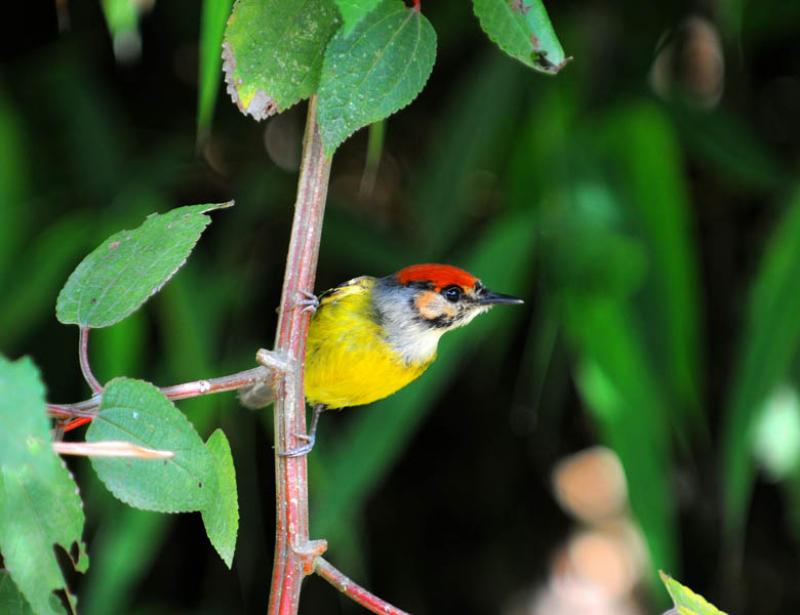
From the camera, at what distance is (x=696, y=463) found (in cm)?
337

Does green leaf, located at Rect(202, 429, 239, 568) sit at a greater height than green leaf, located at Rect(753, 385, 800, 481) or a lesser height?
greater

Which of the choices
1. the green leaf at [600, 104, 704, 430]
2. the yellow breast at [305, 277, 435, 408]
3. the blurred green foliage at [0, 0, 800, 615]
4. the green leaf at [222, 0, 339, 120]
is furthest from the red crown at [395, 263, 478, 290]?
the green leaf at [222, 0, 339, 120]

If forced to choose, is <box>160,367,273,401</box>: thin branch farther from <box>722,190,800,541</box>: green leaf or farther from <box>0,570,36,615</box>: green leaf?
<box>722,190,800,541</box>: green leaf

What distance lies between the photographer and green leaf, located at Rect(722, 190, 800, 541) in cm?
247

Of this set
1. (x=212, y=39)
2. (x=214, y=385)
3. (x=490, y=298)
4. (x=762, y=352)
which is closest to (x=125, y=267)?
(x=214, y=385)

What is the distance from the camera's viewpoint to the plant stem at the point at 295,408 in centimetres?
107

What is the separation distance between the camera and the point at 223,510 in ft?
3.24

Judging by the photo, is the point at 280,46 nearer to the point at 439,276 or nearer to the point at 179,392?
the point at 179,392

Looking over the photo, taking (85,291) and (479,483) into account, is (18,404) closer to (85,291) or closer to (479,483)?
(85,291)

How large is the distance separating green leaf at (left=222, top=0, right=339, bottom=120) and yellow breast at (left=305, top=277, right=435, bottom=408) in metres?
1.04

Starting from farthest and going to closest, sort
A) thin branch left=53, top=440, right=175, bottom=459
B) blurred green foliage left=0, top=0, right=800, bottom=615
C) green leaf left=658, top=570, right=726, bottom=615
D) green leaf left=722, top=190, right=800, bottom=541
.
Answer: blurred green foliage left=0, top=0, right=800, bottom=615, green leaf left=722, top=190, right=800, bottom=541, green leaf left=658, top=570, right=726, bottom=615, thin branch left=53, top=440, right=175, bottom=459

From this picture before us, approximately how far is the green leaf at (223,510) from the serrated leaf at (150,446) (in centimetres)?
5

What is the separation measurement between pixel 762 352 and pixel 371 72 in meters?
1.69

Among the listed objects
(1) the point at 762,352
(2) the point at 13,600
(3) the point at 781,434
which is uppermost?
(2) the point at 13,600
